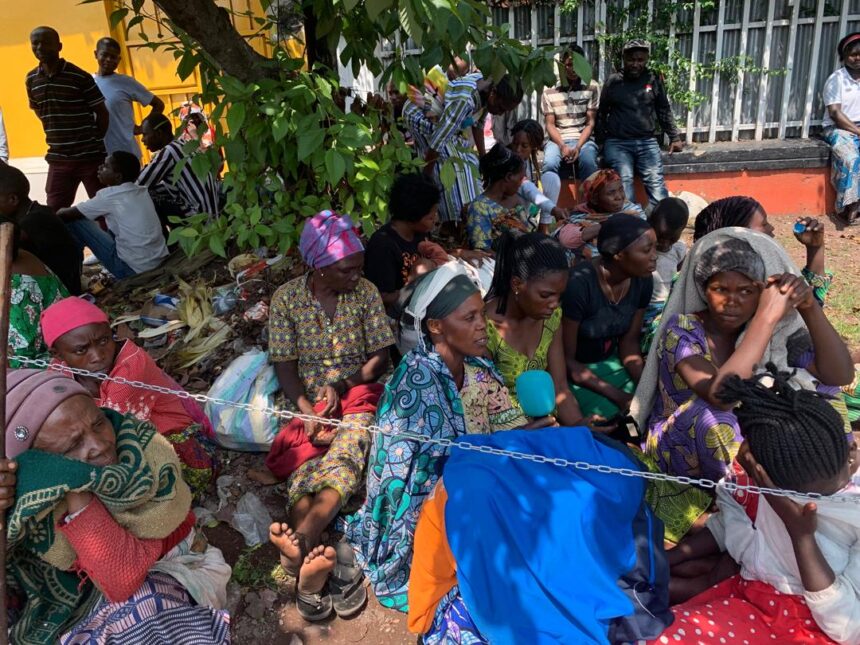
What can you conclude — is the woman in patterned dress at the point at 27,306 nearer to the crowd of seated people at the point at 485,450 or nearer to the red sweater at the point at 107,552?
the crowd of seated people at the point at 485,450

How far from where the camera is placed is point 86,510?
2102mm

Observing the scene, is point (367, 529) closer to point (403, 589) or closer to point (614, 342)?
point (403, 589)

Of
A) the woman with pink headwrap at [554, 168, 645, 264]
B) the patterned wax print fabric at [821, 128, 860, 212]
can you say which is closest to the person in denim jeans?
the woman with pink headwrap at [554, 168, 645, 264]

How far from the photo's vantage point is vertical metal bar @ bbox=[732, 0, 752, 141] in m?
7.40

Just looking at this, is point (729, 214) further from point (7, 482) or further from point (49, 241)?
point (49, 241)

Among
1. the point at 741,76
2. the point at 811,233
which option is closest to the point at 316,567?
the point at 811,233

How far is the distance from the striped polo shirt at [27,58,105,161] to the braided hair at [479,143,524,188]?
3984 mm

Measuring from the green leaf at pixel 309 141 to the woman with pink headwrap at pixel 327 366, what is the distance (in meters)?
0.36


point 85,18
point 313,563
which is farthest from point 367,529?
point 85,18

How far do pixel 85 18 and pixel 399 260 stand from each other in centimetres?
624

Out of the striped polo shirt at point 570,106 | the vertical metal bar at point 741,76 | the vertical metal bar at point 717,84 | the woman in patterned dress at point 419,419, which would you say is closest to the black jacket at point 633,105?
the striped polo shirt at point 570,106

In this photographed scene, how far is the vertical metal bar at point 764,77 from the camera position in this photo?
7.42m

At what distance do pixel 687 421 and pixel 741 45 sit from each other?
20.8ft

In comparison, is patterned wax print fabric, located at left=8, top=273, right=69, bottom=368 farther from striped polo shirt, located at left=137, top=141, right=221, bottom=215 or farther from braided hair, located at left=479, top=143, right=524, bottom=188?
braided hair, located at left=479, top=143, right=524, bottom=188
